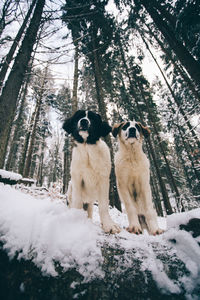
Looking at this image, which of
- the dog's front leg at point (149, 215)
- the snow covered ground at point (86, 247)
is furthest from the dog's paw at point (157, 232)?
the snow covered ground at point (86, 247)

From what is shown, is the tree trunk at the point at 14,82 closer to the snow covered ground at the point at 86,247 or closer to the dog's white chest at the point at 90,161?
the dog's white chest at the point at 90,161

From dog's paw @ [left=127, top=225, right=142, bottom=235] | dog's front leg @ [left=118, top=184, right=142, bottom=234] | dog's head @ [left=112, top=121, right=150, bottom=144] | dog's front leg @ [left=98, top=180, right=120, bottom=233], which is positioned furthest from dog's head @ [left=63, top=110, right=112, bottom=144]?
dog's paw @ [left=127, top=225, right=142, bottom=235]

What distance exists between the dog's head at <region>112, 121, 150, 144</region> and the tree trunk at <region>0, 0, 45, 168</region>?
279 centimetres

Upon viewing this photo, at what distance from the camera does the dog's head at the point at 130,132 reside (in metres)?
2.94

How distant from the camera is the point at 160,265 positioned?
1062 millimetres

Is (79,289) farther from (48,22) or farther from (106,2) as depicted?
(106,2)

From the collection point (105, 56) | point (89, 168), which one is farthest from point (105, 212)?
point (105, 56)

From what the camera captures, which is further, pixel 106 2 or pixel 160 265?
pixel 106 2

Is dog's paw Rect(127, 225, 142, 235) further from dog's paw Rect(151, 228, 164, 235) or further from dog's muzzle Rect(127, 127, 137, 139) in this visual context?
dog's muzzle Rect(127, 127, 137, 139)

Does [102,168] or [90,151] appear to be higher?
[90,151]

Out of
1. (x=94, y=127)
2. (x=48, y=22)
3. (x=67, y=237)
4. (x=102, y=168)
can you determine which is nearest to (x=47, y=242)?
(x=67, y=237)

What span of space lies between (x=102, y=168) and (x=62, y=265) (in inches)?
61.4

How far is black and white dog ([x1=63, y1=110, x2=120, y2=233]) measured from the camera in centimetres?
242

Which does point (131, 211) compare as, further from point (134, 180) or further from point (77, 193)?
point (77, 193)
